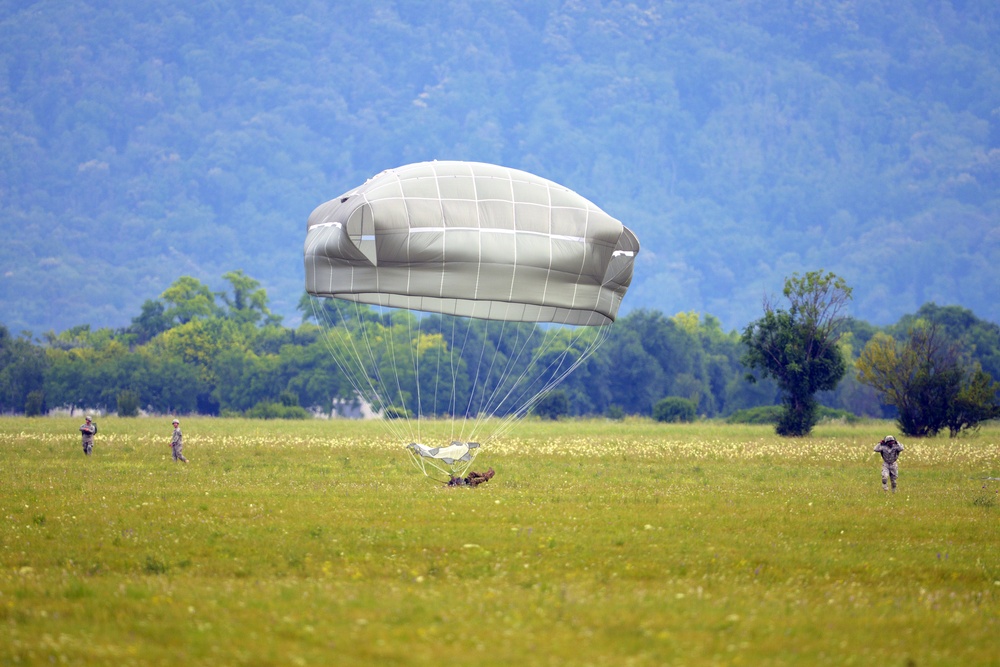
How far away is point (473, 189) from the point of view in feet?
90.9

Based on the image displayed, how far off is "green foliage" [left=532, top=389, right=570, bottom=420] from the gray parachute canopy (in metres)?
→ 71.4

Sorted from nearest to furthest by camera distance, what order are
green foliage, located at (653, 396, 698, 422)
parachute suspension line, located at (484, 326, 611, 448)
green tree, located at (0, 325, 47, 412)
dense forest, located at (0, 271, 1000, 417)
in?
parachute suspension line, located at (484, 326, 611, 448) < green foliage, located at (653, 396, 698, 422) < green tree, located at (0, 325, 47, 412) < dense forest, located at (0, 271, 1000, 417)

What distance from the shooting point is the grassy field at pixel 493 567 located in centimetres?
1320

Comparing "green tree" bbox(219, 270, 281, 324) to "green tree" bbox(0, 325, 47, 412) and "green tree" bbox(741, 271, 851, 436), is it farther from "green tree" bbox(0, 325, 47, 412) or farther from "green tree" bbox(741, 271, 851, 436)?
"green tree" bbox(741, 271, 851, 436)

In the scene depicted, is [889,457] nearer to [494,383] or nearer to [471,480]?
[471,480]

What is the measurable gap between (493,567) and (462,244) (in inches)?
413

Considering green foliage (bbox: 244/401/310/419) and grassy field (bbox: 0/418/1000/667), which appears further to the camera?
green foliage (bbox: 244/401/310/419)

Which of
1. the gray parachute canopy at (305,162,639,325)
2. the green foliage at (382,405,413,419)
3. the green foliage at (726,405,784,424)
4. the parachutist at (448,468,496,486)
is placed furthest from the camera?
the green foliage at (726,405,784,424)

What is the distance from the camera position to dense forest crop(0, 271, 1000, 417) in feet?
425

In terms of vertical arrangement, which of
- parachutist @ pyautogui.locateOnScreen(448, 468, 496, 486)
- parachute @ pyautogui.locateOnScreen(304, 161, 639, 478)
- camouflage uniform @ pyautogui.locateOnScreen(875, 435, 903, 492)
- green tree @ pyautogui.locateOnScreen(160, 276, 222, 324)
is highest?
green tree @ pyautogui.locateOnScreen(160, 276, 222, 324)

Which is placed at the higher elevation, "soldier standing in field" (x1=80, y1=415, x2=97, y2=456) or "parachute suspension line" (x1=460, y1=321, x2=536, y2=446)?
"parachute suspension line" (x1=460, y1=321, x2=536, y2=446)

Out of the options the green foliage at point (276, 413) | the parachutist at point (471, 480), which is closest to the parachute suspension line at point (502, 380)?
the parachutist at point (471, 480)

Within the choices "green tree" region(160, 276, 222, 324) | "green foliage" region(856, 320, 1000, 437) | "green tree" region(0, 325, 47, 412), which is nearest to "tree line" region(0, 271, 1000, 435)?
"green tree" region(0, 325, 47, 412)

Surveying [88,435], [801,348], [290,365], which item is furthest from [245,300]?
[88,435]
